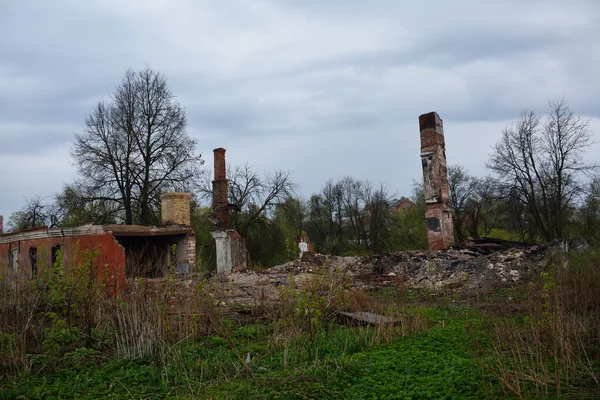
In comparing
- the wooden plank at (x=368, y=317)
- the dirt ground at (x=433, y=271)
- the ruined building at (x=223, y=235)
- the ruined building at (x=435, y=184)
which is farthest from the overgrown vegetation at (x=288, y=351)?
the ruined building at (x=223, y=235)

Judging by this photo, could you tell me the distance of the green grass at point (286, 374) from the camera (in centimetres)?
534

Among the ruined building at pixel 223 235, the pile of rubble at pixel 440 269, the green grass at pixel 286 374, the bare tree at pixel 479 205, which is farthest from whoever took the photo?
the bare tree at pixel 479 205

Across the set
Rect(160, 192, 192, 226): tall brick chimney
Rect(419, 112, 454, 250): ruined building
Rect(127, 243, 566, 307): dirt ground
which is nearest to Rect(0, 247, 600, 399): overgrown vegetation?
Rect(127, 243, 566, 307): dirt ground

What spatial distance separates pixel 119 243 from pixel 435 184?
13.0m

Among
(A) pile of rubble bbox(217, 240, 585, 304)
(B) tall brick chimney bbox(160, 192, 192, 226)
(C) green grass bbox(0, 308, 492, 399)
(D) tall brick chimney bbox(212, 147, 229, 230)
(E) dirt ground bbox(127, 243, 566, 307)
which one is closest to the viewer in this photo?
(C) green grass bbox(0, 308, 492, 399)

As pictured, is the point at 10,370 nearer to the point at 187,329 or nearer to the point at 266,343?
the point at 187,329

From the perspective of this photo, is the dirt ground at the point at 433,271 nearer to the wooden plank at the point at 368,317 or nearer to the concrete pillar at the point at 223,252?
the concrete pillar at the point at 223,252

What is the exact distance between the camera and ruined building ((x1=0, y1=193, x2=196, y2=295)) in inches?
701

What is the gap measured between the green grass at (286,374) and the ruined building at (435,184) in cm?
1534

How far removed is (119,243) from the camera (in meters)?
18.2

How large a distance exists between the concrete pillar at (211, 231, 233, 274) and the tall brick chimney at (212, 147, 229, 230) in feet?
2.51

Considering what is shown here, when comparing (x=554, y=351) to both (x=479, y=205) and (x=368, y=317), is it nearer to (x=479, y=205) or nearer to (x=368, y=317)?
(x=368, y=317)

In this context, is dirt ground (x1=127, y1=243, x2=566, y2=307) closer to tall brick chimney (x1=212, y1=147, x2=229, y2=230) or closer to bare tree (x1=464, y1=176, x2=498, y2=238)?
tall brick chimney (x1=212, y1=147, x2=229, y2=230)

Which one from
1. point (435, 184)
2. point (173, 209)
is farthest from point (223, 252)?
point (435, 184)
